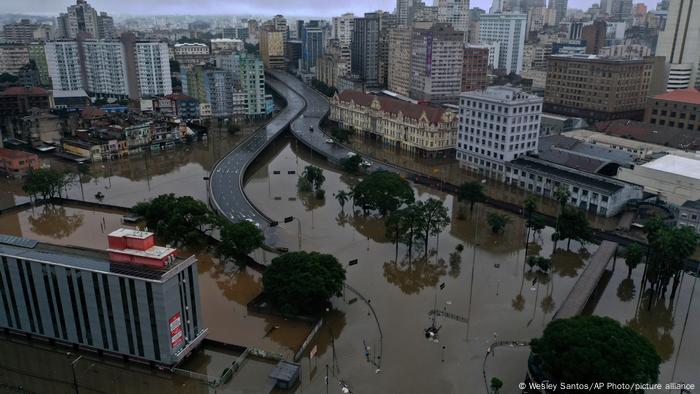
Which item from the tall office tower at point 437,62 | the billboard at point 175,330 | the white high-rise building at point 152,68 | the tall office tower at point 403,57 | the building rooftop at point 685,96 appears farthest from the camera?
the tall office tower at point 403,57

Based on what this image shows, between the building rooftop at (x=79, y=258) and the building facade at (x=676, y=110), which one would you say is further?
the building facade at (x=676, y=110)

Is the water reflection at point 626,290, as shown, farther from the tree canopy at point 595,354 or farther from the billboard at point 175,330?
the billboard at point 175,330

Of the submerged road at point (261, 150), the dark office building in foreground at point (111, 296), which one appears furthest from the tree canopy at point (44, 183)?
the dark office building in foreground at point (111, 296)

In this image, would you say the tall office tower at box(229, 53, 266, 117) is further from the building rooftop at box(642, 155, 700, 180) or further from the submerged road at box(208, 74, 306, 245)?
the building rooftop at box(642, 155, 700, 180)

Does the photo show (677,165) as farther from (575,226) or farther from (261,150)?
(261,150)

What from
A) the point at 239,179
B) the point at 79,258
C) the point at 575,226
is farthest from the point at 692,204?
the point at 79,258

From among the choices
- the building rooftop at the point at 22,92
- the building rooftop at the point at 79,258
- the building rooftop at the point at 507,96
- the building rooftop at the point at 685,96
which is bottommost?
the building rooftop at the point at 79,258

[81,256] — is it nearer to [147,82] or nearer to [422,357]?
[422,357]

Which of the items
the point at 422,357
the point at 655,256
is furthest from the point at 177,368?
the point at 655,256
